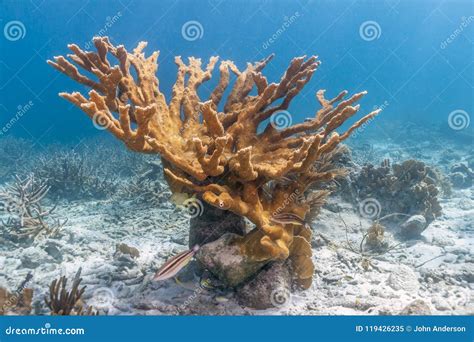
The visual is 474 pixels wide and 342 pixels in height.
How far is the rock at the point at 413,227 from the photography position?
6121 millimetres

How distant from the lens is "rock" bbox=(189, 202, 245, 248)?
3977mm

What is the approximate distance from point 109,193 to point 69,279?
4.82 metres

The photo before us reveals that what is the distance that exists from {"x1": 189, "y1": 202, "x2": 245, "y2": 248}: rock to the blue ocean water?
20232 millimetres

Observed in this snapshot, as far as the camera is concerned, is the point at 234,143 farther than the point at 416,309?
Yes

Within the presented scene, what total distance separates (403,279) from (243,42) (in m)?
53.6

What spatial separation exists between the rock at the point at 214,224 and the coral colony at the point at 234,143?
0.22 meters

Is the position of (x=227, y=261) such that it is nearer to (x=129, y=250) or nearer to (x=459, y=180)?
(x=129, y=250)

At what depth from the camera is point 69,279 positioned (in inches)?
177

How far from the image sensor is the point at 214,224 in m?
3.99

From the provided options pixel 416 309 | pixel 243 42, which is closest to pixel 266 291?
pixel 416 309

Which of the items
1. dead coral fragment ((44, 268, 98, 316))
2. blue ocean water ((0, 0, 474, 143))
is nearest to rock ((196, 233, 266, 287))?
dead coral fragment ((44, 268, 98, 316))

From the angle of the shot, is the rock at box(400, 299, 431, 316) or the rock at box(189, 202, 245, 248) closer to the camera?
the rock at box(400, 299, 431, 316)

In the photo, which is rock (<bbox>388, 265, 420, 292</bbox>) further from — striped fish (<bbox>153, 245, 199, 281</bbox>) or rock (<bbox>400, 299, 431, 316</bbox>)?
striped fish (<bbox>153, 245, 199, 281</bbox>)

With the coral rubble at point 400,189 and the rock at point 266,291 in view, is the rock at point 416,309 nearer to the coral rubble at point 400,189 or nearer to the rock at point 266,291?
the rock at point 266,291
